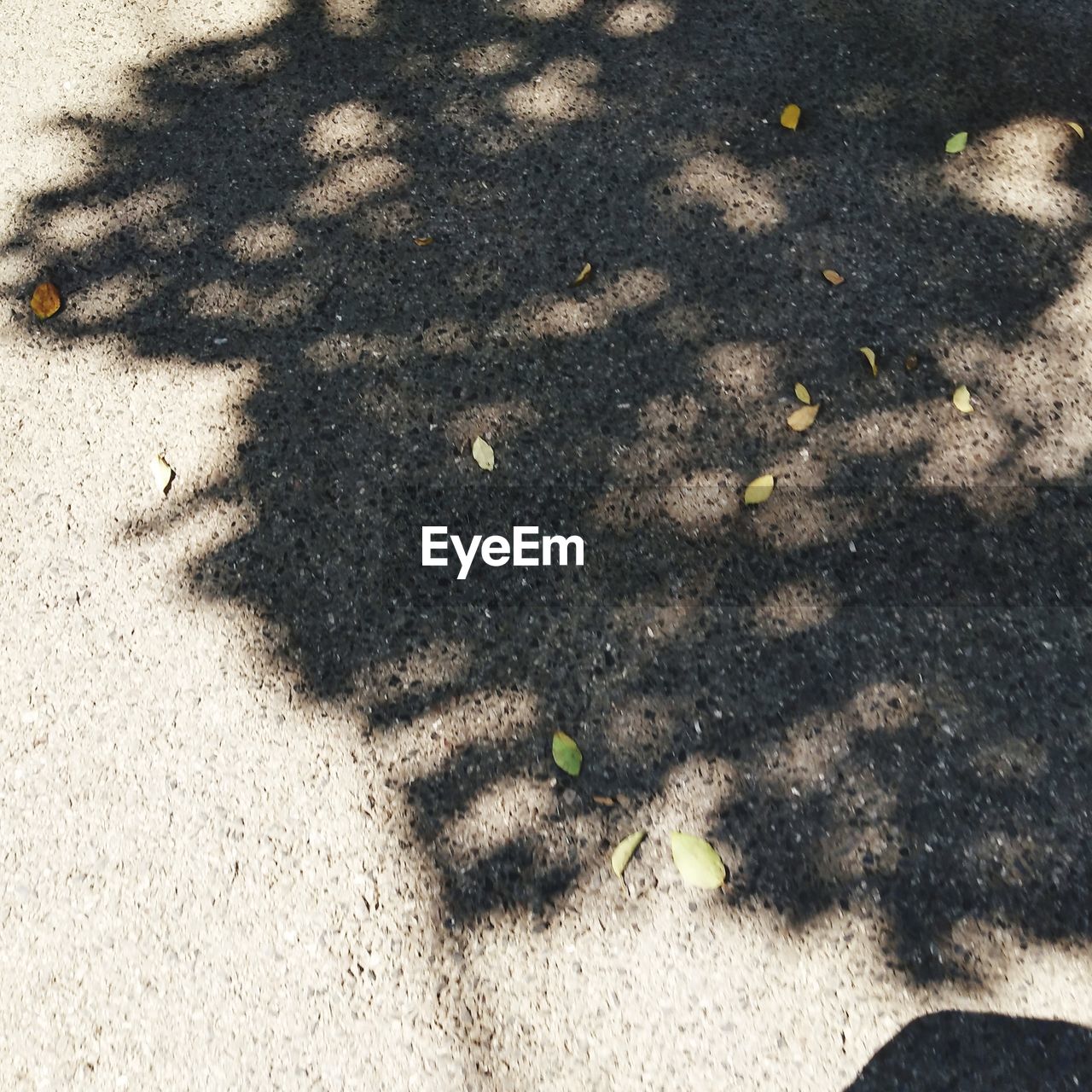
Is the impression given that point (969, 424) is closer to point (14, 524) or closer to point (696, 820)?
point (696, 820)

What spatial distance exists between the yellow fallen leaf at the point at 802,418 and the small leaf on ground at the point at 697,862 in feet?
3.78

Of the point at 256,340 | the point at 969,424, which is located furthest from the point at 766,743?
the point at 256,340

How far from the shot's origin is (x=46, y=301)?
3.10 m

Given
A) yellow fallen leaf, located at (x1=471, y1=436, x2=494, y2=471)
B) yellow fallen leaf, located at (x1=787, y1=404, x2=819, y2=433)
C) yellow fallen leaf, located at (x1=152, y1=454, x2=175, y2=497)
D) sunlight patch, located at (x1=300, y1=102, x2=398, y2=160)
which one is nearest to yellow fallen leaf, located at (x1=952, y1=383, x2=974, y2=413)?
yellow fallen leaf, located at (x1=787, y1=404, x2=819, y2=433)

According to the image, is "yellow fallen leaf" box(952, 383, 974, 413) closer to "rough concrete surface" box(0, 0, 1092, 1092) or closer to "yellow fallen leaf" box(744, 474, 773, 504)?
"rough concrete surface" box(0, 0, 1092, 1092)

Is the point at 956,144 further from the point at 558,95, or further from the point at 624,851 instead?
the point at 624,851

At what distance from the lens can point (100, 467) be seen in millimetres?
2836

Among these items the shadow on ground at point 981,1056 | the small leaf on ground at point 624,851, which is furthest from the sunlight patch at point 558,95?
the shadow on ground at point 981,1056

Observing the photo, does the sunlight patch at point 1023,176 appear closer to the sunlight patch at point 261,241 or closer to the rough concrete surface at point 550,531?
the rough concrete surface at point 550,531

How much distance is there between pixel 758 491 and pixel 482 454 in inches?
29.3

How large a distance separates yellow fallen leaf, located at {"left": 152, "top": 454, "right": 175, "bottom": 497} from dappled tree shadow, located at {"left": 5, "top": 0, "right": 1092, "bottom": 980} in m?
0.19

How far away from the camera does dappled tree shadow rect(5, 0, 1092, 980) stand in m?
2.40

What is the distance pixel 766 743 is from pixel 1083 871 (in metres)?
0.73

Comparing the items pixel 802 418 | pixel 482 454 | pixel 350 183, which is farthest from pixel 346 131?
pixel 802 418
